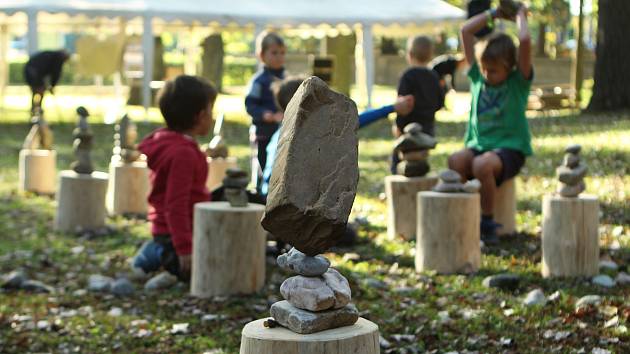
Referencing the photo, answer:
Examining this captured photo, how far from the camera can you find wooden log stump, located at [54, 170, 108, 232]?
918 cm

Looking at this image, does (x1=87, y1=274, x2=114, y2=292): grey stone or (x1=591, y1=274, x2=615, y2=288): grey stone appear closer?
(x1=591, y1=274, x2=615, y2=288): grey stone

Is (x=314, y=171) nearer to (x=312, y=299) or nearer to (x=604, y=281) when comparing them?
(x=312, y=299)

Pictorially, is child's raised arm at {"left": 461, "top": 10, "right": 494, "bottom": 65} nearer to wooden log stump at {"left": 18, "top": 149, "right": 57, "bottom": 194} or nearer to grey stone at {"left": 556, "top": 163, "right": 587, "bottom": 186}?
grey stone at {"left": 556, "top": 163, "right": 587, "bottom": 186}

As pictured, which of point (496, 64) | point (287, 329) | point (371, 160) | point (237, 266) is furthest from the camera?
point (371, 160)

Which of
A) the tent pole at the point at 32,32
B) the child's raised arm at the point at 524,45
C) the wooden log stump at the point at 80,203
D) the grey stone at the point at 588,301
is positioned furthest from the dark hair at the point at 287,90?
the tent pole at the point at 32,32

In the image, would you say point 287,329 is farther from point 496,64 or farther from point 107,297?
point 496,64

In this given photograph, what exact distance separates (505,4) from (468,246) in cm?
196

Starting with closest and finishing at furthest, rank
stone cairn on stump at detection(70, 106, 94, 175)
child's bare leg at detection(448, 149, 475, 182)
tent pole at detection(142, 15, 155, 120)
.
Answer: child's bare leg at detection(448, 149, 475, 182), stone cairn on stump at detection(70, 106, 94, 175), tent pole at detection(142, 15, 155, 120)

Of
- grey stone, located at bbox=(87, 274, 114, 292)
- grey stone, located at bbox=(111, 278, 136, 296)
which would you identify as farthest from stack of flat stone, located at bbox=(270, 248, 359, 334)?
grey stone, located at bbox=(87, 274, 114, 292)

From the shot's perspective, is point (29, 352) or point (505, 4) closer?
point (29, 352)

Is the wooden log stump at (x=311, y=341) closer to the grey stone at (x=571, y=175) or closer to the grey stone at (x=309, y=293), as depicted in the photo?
the grey stone at (x=309, y=293)

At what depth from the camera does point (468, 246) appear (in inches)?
272

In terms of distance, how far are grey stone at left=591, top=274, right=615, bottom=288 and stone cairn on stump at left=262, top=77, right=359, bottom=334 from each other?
3.12 metres

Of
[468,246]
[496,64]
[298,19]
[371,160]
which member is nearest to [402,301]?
[468,246]
